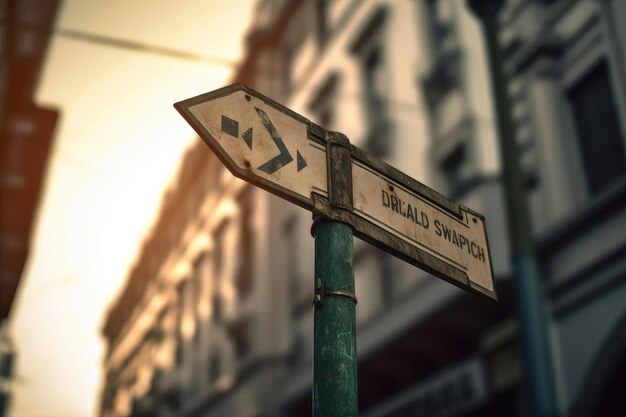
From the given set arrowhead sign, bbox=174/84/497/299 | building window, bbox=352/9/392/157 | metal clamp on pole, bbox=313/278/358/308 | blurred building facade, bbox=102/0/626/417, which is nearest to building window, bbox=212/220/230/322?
blurred building facade, bbox=102/0/626/417

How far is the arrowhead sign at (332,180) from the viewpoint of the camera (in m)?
2.81

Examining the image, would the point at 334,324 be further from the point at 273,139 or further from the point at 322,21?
the point at 322,21

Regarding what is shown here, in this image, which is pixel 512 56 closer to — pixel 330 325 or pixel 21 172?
pixel 21 172

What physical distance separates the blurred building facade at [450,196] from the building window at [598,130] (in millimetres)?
28

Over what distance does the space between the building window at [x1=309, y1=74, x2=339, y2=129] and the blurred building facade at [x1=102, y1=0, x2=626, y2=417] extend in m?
0.06

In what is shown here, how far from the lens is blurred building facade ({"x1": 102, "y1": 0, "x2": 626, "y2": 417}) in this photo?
11773mm

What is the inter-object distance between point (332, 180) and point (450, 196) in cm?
1151

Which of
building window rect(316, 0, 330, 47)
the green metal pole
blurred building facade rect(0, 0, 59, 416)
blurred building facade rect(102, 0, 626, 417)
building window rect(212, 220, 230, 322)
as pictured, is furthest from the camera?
building window rect(212, 220, 230, 322)

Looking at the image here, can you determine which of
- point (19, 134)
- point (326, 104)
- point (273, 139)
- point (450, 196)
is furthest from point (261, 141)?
point (326, 104)

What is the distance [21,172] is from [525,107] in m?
10.2

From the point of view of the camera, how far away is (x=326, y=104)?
21516 mm

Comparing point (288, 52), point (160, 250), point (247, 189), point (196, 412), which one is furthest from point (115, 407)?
point (288, 52)

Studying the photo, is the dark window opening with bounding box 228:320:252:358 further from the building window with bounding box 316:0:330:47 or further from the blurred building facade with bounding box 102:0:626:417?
the building window with bounding box 316:0:330:47

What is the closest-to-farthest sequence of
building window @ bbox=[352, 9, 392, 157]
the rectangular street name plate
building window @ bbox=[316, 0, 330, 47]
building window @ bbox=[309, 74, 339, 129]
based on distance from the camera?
1. the rectangular street name plate
2. building window @ bbox=[352, 9, 392, 157]
3. building window @ bbox=[309, 74, 339, 129]
4. building window @ bbox=[316, 0, 330, 47]
